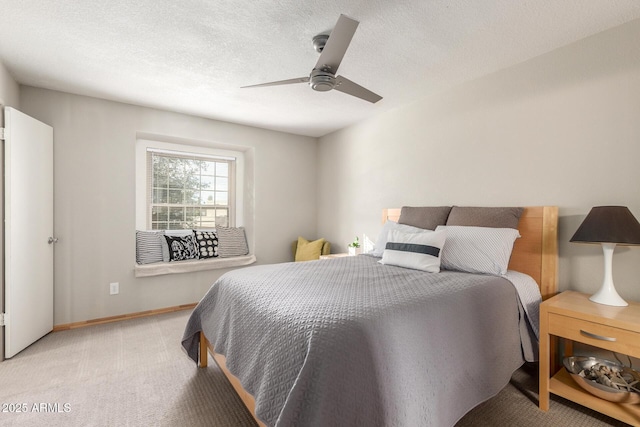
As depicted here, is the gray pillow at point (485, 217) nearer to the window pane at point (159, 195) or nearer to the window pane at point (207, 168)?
the window pane at point (207, 168)

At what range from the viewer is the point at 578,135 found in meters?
2.08

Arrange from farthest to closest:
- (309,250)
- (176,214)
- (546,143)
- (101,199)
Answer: (309,250), (176,214), (101,199), (546,143)

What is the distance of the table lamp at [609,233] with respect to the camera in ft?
5.35

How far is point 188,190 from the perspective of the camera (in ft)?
13.5

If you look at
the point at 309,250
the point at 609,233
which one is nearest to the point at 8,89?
the point at 309,250

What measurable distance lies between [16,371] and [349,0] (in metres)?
3.39

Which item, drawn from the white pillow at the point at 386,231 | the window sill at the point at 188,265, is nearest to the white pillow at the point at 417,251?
the white pillow at the point at 386,231

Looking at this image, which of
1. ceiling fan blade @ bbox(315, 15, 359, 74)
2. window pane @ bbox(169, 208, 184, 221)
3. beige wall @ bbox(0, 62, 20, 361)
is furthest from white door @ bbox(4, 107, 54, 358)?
ceiling fan blade @ bbox(315, 15, 359, 74)

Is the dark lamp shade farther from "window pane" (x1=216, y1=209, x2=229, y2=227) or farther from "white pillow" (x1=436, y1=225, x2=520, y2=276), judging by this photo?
"window pane" (x1=216, y1=209, x2=229, y2=227)

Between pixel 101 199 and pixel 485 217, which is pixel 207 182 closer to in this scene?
pixel 101 199

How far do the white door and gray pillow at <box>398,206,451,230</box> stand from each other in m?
3.34

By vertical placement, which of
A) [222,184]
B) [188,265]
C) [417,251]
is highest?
[222,184]

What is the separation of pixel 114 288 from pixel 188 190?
1.48 m

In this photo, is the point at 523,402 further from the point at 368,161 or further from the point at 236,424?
the point at 368,161
